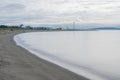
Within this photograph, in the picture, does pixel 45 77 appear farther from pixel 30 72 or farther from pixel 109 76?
pixel 109 76

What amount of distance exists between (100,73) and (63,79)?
416 cm

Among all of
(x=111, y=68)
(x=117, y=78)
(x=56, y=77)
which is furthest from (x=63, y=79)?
(x=111, y=68)

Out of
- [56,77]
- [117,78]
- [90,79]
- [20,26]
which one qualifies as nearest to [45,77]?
[56,77]

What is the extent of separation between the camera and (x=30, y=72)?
12.2 meters

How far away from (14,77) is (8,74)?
1.92 ft

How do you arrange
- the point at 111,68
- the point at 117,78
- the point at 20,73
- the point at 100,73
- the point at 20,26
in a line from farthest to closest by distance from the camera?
the point at 20,26
the point at 111,68
the point at 100,73
the point at 117,78
the point at 20,73

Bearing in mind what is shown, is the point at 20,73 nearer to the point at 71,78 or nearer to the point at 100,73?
the point at 71,78

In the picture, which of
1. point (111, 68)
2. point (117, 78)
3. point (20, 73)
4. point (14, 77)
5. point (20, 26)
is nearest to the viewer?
point (14, 77)

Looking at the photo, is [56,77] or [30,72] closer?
[56,77]

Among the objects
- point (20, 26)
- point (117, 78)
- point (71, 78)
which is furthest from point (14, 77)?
point (20, 26)

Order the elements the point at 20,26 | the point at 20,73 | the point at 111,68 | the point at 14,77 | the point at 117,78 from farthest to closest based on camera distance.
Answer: the point at 20,26 → the point at 111,68 → the point at 117,78 → the point at 20,73 → the point at 14,77

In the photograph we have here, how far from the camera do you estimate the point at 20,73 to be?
38.8ft

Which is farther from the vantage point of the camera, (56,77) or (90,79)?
(90,79)

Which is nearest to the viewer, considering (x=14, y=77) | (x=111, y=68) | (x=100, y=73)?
(x=14, y=77)
